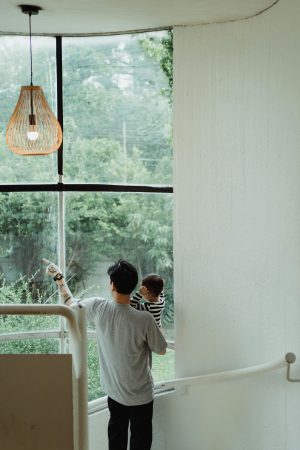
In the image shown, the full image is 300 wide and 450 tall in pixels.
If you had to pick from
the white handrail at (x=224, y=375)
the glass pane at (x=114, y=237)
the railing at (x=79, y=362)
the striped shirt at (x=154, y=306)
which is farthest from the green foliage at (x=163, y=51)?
the railing at (x=79, y=362)

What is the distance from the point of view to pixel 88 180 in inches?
181

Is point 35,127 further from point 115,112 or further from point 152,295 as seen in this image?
point 152,295

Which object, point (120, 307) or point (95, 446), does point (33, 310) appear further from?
point (95, 446)

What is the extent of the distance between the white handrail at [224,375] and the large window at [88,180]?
269mm

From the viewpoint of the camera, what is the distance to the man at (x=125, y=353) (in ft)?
12.3

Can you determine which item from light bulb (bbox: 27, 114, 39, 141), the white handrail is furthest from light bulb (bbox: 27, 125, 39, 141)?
the white handrail

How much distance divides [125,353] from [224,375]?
69cm

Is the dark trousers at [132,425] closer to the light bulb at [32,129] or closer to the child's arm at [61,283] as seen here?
the child's arm at [61,283]

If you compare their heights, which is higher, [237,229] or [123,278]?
[237,229]

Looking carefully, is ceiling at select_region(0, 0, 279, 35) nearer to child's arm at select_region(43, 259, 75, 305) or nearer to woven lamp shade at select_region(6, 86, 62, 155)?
woven lamp shade at select_region(6, 86, 62, 155)

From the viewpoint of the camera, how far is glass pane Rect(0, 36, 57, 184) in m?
4.55

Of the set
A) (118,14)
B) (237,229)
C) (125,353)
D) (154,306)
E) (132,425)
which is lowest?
(132,425)

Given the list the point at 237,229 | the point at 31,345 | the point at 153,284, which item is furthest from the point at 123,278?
the point at 31,345

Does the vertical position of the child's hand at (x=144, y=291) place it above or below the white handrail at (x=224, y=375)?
above
